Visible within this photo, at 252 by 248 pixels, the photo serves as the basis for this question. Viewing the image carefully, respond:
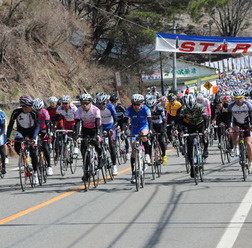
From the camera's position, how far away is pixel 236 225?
721cm

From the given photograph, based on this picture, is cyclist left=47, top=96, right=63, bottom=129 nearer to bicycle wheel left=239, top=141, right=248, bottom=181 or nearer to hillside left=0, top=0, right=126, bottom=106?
bicycle wheel left=239, top=141, right=248, bottom=181

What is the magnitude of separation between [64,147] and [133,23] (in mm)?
25783

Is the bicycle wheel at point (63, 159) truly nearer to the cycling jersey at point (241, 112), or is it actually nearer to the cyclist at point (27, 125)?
the cyclist at point (27, 125)

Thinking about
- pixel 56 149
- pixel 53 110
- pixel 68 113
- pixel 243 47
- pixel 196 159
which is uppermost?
pixel 243 47

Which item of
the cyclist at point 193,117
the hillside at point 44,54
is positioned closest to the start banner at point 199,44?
the hillside at point 44,54

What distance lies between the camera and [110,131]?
12.6m

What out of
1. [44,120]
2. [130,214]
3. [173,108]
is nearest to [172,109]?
[173,108]

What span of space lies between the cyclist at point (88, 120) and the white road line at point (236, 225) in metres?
3.41

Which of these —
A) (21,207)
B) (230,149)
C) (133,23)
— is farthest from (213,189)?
(133,23)

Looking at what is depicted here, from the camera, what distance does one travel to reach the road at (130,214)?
261 inches

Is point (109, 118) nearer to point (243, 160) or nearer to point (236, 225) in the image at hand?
point (243, 160)

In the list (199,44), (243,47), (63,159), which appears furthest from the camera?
(199,44)

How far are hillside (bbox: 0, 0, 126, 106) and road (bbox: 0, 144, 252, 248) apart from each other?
45.2 feet

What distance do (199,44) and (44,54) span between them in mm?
9903
